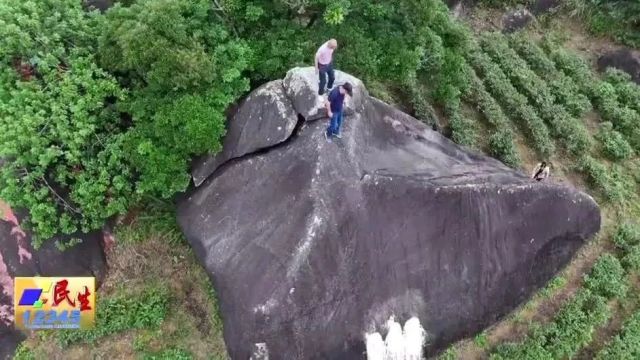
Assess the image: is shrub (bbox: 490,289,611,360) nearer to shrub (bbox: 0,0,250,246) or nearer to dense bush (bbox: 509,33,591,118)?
dense bush (bbox: 509,33,591,118)

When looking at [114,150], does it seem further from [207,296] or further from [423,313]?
[423,313]

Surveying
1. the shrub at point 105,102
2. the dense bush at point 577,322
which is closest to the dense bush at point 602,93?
the dense bush at point 577,322

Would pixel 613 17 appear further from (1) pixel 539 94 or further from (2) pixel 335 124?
(2) pixel 335 124

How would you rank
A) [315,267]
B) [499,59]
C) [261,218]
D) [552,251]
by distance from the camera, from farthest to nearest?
[499,59]
[552,251]
[261,218]
[315,267]

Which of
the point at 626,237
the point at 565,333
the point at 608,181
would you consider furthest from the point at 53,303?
the point at 608,181

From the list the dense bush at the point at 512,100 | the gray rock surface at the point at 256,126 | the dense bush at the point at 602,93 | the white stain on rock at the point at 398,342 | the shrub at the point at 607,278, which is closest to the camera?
the white stain on rock at the point at 398,342

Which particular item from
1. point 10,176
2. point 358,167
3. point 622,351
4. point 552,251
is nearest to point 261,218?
point 358,167

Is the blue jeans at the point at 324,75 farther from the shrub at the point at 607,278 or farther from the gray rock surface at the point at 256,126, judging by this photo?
the shrub at the point at 607,278
